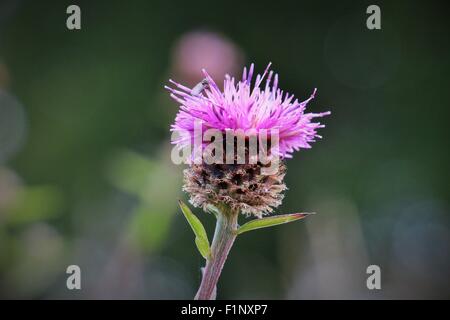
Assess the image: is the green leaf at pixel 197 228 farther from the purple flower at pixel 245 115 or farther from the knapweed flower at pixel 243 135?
the purple flower at pixel 245 115

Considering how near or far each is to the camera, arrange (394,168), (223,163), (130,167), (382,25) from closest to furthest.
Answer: (223,163) → (130,167) → (394,168) → (382,25)

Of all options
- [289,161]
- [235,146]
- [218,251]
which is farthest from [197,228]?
[289,161]

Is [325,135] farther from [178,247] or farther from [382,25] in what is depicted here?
[178,247]

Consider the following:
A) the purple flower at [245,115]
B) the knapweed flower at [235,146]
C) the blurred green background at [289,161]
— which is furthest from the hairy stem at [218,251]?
the blurred green background at [289,161]

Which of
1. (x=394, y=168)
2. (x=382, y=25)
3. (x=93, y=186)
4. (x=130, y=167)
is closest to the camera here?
(x=130, y=167)

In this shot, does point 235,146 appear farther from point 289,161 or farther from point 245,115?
point 289,161
